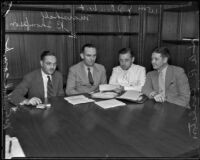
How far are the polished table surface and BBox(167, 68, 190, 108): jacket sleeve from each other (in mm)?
232

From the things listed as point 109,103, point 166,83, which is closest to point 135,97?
point 109,103

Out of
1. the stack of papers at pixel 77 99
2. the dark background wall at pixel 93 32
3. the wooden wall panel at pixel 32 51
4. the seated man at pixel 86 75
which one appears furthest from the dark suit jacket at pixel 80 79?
the wooden wall panel at pixel 32 51

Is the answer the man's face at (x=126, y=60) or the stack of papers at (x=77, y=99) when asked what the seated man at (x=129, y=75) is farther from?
the stack of papers at (x=77, y=99)

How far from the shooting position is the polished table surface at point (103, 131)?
117 centimetres

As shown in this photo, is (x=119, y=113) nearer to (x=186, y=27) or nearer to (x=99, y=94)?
(x=99, y=94)

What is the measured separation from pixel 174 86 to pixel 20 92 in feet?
4.96

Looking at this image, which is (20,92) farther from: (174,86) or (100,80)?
(174,86)

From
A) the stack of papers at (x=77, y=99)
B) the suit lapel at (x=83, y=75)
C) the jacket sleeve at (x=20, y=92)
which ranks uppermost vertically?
the suit lapel at (x=83, y=75)

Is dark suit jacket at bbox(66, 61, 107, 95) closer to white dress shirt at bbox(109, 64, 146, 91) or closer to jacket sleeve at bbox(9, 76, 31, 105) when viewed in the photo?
white dress shirt at bbox(109, 64, 146, 91)

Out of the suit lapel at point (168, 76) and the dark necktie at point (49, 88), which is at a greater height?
the suit lapel at point (168, 76)

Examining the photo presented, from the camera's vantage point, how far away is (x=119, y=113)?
177 centimetres

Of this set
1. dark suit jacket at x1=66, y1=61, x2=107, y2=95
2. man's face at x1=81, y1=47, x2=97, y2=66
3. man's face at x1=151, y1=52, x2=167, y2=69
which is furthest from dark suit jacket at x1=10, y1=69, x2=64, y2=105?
man's face at x1=151, y1=52, x2=167, y2=69

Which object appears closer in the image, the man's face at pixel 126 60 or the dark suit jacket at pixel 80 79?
the dark suit jacket at pixel 80 79

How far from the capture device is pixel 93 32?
3.55 meters
